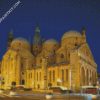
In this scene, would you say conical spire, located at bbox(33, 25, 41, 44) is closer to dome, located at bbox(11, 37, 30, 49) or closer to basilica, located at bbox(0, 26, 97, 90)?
basilica, located at bbox(0, 26, 97, 90)

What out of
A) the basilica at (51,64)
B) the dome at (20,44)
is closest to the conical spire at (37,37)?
the basilica at (51,64)

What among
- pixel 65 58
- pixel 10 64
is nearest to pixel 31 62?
pixel 10 64

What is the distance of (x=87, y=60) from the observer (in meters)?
65.0

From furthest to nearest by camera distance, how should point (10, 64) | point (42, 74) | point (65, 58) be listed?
point (10, 64)
point (65, 58)
point (42, 74)

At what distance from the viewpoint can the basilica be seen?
56906 mm

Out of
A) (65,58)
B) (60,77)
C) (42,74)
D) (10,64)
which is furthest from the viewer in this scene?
(10,64)

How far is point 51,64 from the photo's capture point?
6644cm

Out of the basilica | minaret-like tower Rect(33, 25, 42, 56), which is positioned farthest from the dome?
minaret-like tower Rect(33, 25, 42, 56)

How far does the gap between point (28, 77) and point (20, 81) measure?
4.66 m

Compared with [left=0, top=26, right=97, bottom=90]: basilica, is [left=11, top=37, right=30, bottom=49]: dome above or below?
above

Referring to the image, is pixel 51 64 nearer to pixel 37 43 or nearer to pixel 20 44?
pixel 20 44

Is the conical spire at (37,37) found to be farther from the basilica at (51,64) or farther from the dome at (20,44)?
the dome at (20,44)

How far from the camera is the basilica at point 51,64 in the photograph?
56906 mm

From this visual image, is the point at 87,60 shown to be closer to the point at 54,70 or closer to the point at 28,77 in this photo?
the point at 54,70
